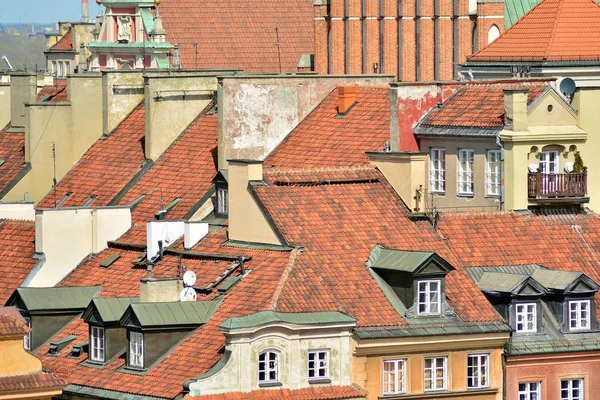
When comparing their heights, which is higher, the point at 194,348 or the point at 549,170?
the point at 549,170

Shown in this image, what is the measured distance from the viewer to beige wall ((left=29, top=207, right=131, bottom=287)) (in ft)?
262

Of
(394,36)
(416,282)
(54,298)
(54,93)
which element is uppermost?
(394,36)

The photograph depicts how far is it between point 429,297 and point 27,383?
10.7 m

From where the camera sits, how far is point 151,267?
74562 mm

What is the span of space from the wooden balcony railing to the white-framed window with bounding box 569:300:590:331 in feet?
17.5

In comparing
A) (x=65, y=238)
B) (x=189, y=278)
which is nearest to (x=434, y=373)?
(x=189, y=278)

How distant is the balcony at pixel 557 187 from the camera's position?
75250 mm

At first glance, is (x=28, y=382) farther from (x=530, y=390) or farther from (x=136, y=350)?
(x=530, y=390)

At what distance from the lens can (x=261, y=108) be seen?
86.4m

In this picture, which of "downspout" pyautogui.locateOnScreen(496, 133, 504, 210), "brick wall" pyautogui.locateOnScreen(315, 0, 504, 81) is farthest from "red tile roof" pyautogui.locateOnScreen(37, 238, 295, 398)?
"brick wall" pyautogui.locateOnScreen(315, 0, 504, 81)

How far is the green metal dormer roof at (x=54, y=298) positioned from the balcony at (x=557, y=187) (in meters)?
11.5

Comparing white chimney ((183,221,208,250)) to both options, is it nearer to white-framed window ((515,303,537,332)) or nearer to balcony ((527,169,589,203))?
balcony ((527,169,589,203))

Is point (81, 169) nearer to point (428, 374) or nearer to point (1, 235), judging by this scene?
point (1, 235)

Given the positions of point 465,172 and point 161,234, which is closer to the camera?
point 161,234
